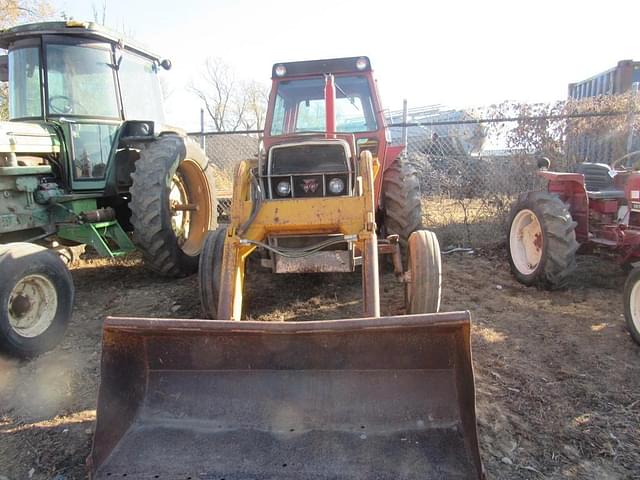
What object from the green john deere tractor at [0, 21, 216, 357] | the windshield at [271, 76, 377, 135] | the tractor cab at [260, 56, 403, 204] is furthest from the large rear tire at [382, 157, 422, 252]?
the green john deere tractor at [0, 21, 216, 357]

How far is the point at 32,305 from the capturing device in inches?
147

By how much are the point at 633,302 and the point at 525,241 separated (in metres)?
2.06

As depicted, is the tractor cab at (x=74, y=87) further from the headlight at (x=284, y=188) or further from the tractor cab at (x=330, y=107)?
the headlight at (x=284, y=188)

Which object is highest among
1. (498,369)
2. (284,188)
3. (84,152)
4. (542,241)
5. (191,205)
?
(84,152)

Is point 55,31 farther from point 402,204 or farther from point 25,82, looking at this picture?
point 402,204

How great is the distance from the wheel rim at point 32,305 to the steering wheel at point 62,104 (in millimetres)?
2396

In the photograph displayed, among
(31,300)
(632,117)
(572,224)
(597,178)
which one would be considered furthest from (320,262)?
(632,117)

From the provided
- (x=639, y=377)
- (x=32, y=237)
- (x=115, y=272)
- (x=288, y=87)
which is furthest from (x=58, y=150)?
(x=639, y=377)

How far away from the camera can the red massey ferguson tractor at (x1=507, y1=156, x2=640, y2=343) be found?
15.5 feet

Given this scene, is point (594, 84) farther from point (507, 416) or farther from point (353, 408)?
point (353, 408)

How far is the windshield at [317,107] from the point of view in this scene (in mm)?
5301

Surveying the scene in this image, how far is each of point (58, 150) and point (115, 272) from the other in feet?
5.62

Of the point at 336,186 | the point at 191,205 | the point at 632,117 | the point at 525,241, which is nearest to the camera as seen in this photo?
the point at 336,186

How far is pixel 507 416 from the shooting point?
279 cm
